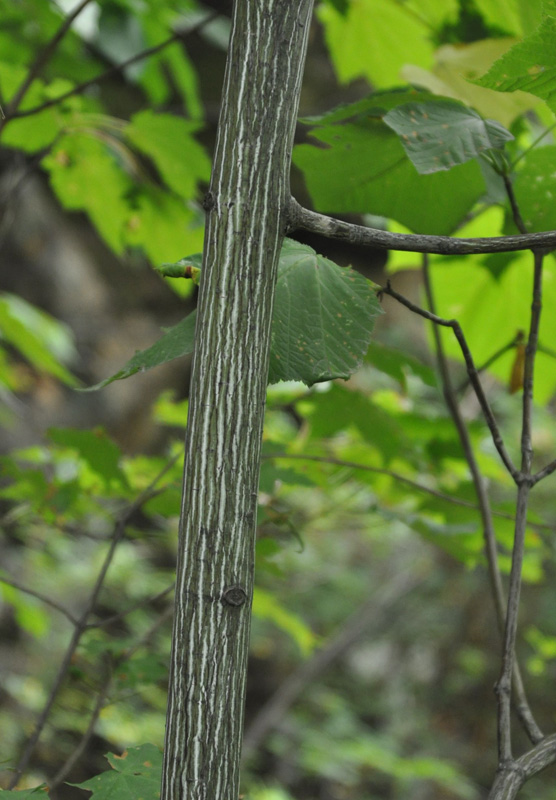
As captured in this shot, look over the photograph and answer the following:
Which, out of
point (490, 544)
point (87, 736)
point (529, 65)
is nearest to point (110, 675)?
point (87, 736)

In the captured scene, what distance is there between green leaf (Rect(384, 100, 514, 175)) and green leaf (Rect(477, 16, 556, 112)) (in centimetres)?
4

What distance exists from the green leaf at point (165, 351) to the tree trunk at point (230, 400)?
6 cm

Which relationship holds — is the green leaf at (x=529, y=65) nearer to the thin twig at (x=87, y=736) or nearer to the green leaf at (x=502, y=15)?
the green leaf at (x=502, y=15)

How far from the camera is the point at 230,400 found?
1.08ft

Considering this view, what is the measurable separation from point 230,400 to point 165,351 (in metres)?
0.08

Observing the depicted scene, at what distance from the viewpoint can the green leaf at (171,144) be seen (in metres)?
0.83

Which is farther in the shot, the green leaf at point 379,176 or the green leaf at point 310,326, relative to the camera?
the green leaf at point 379,176

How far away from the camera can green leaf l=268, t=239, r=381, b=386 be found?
38 centimetres

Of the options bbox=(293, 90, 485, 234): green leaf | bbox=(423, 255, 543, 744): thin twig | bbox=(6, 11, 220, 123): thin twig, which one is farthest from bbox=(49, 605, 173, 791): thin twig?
bbox=(6, 11, 220, 123): thin twig

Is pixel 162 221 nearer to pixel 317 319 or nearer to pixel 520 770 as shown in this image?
pixel 317 319

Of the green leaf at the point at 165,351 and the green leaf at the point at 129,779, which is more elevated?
the green leaf at the point at 165,351

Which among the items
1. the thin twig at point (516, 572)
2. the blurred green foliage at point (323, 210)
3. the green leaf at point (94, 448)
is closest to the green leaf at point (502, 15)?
the blurred green foliage at point (323, 210)

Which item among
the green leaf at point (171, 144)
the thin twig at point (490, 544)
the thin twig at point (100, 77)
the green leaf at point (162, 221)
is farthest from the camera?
the green leaf at point (162, 221)

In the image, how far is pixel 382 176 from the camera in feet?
1.73
